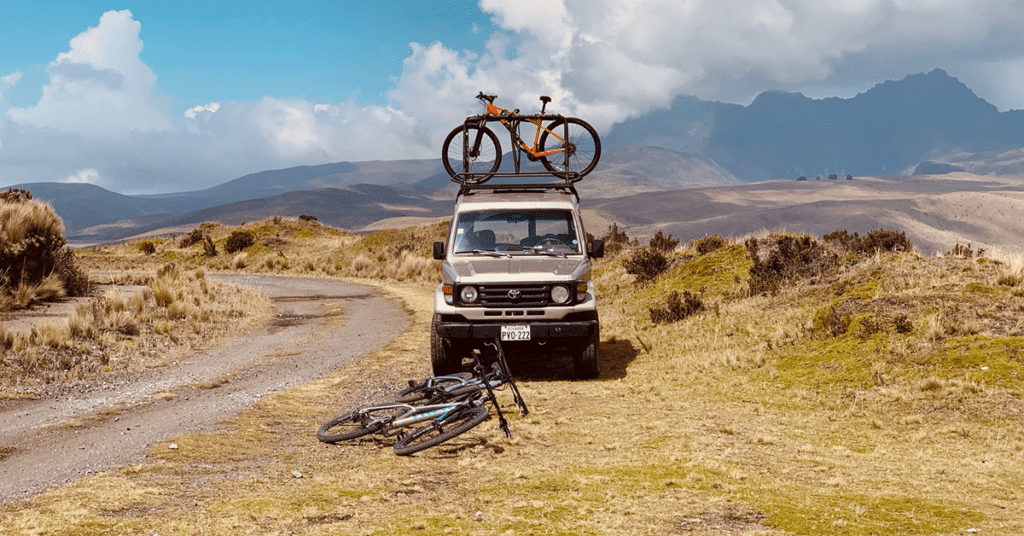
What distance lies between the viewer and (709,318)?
43.2 feet

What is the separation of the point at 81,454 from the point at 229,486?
1940 mm

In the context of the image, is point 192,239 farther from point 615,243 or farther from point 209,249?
point 615,243

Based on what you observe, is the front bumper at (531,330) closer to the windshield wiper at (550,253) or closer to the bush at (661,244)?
the windshield wiper at (550,253)

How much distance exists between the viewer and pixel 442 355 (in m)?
9.78

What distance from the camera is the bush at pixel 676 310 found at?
13.7 meters

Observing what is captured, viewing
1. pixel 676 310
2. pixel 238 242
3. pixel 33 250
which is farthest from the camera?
pixel 238 242

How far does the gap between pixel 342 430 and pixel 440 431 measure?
119 cm

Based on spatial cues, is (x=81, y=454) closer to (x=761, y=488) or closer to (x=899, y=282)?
(x=761, y=488)

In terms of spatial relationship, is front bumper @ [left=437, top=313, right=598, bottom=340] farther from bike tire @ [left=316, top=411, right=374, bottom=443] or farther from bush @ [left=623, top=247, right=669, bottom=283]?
bush @ [left=623, top=247, right=669, bottom=283]

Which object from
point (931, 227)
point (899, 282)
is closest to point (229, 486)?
point (899, 282)

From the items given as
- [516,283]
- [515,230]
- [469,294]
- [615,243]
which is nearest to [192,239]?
[615,243]

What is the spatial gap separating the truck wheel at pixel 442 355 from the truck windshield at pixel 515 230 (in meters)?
1.31

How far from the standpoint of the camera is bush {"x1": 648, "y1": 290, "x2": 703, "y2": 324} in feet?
45.1

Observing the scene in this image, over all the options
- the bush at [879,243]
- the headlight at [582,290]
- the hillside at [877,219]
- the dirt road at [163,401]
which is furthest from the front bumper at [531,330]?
the hillside at [877,219]
